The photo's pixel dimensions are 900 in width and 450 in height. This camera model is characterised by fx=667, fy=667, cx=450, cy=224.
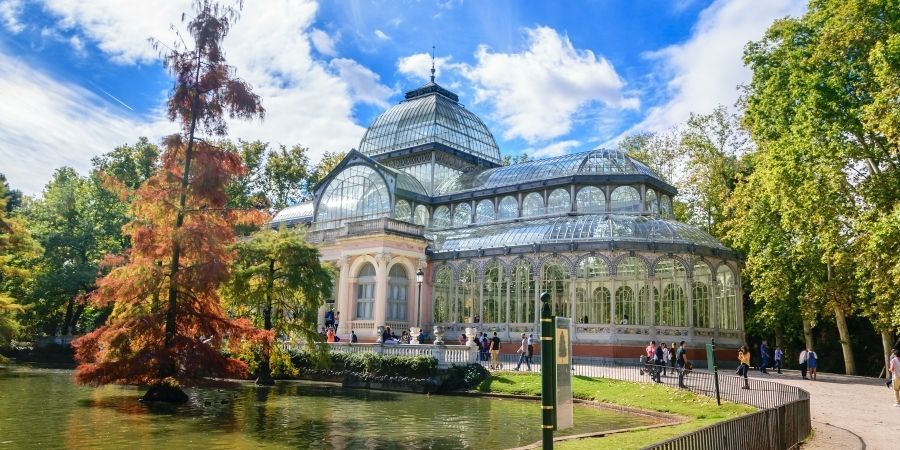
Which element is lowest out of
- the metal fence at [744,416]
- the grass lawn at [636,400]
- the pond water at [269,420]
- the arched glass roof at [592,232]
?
the pond water at [269,420]

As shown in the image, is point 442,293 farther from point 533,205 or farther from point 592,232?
point 592,232

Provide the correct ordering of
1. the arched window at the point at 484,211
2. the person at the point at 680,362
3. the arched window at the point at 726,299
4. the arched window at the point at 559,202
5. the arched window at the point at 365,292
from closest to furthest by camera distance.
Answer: the person at the point at 680,362 → the arched window at the point at 726,299 → the arched window at the point at 365,292 → the arched window at the point at 559,202 → the arched window at the point at 484,211

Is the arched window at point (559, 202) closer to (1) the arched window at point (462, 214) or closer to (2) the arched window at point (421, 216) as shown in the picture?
(1) the arched window at point (462, 214)

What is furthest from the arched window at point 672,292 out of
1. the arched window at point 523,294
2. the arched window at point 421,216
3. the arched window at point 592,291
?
the arched window at point 421,216

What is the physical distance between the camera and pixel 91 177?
5409 centimetres

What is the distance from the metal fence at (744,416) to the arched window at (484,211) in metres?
15.7

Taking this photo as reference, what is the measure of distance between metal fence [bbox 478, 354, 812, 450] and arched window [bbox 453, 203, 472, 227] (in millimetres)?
16661

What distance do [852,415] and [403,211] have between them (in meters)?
29.8

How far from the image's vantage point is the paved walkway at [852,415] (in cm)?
1313

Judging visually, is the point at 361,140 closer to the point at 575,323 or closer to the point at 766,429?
the point at 575,323

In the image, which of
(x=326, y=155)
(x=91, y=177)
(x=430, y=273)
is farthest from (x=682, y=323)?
(x=91, y=177)

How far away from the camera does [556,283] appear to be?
37.5m

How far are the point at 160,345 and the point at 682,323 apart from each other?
26.2 m

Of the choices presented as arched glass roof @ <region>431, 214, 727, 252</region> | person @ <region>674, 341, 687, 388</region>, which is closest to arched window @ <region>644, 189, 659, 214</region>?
arched glass roof @ <region>431, 214, 727, 252</region>
